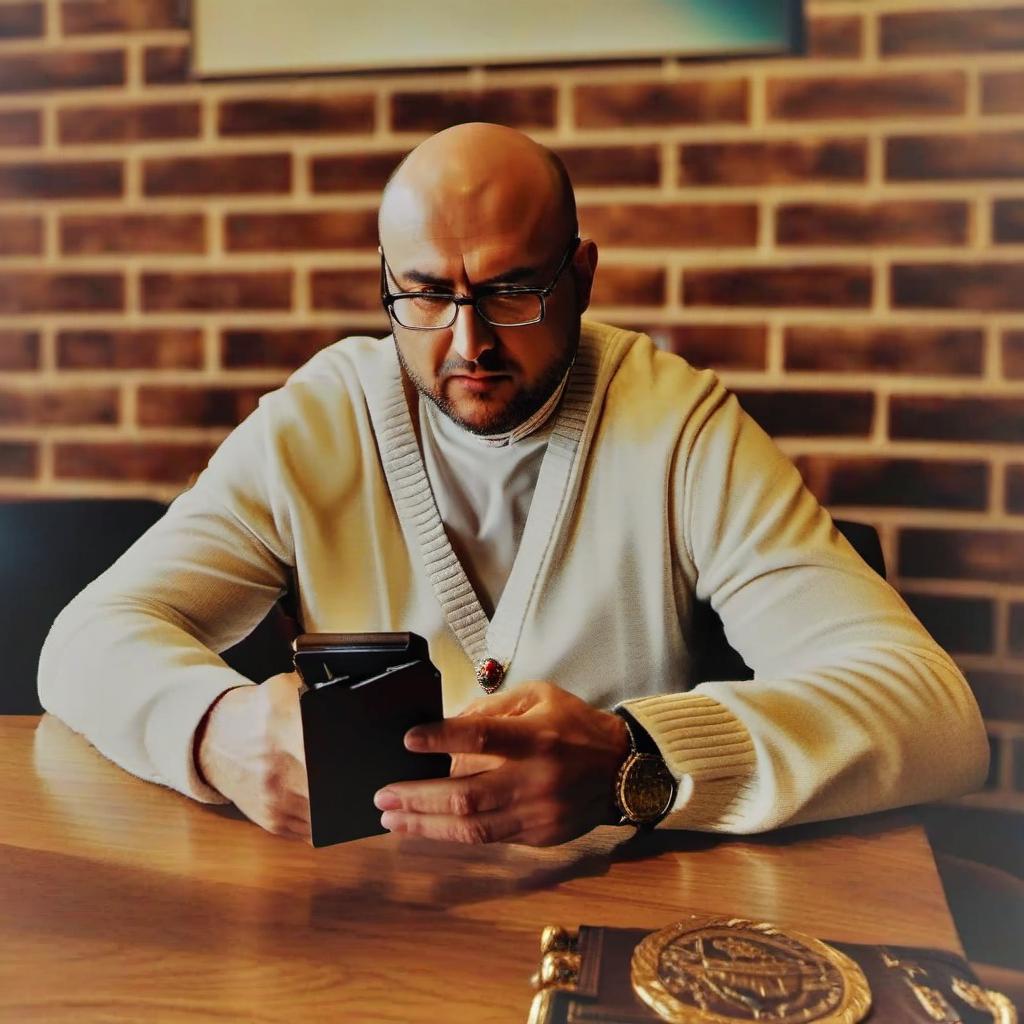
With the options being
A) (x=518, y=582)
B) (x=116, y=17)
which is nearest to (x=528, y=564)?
(x=518, y=582)

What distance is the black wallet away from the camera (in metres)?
0.62

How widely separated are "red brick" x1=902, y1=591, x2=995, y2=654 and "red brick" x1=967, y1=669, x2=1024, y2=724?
0.09ft

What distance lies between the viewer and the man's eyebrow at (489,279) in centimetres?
85

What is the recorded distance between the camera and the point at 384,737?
0.64 m

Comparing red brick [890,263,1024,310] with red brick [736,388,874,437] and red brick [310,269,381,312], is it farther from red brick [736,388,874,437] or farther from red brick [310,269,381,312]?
red brick [310,269,381,312]

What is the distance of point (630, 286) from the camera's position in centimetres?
114

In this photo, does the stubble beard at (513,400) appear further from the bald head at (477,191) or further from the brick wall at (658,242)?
the brick wall at (658,242)

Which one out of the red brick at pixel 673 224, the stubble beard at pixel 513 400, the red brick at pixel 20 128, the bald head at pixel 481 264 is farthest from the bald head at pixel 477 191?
the red brick at pixel 20 128

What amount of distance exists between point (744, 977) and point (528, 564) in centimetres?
48

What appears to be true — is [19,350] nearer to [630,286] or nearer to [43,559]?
[43,559]

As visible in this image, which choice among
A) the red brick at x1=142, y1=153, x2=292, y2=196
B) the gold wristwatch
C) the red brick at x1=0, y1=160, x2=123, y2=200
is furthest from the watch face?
the red brick at x1=0, y1=160, x2=123, y2=200

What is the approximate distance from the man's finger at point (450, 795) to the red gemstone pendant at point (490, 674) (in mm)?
277

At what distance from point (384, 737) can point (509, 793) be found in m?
0.09

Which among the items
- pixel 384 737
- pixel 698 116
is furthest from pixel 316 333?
pixel 384 737
